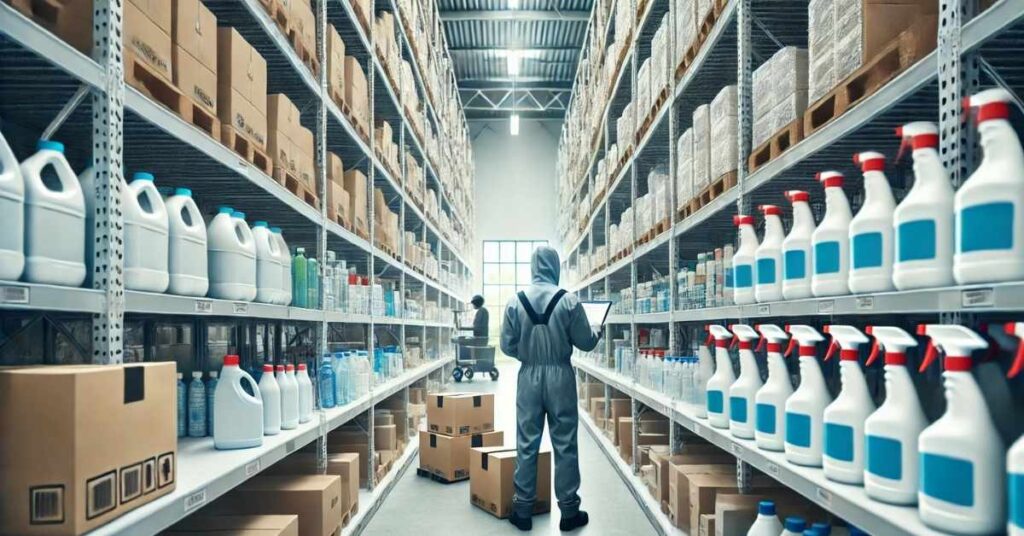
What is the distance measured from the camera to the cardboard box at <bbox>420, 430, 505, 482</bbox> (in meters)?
5.64

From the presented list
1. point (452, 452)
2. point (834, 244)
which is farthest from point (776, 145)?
point (452, 452)

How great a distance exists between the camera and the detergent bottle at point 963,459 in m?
1.45

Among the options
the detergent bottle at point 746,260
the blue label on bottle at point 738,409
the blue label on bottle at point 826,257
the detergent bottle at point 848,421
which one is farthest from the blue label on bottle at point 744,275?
the detergent bottle at point 848,421

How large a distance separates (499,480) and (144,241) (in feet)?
10.6

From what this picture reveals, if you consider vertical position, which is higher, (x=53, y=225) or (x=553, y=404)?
(x=53, y=225)

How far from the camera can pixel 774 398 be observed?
2.51 meters

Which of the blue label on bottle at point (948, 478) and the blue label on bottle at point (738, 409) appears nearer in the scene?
the blue label on bottle at point (948, 478)

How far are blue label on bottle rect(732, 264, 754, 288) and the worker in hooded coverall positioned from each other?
1752 millimetres

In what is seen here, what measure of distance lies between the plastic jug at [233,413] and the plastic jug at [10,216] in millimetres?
1126

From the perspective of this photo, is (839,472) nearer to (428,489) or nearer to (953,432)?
(953,432)

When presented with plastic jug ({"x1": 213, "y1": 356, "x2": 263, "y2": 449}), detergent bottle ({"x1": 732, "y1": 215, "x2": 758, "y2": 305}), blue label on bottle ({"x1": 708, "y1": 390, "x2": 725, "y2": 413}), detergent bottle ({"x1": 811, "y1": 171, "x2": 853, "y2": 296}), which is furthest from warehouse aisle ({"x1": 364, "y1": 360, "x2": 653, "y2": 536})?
detergent bottle ({"x1": 811, "y1": 171, "x2": 853, "y2": 296})

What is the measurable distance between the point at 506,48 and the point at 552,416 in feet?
40.2

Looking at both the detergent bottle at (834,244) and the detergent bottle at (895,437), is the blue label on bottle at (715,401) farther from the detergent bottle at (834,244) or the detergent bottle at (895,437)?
the detergent bottle at (895,437)

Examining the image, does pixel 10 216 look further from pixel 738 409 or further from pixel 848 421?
pixel 738 409
